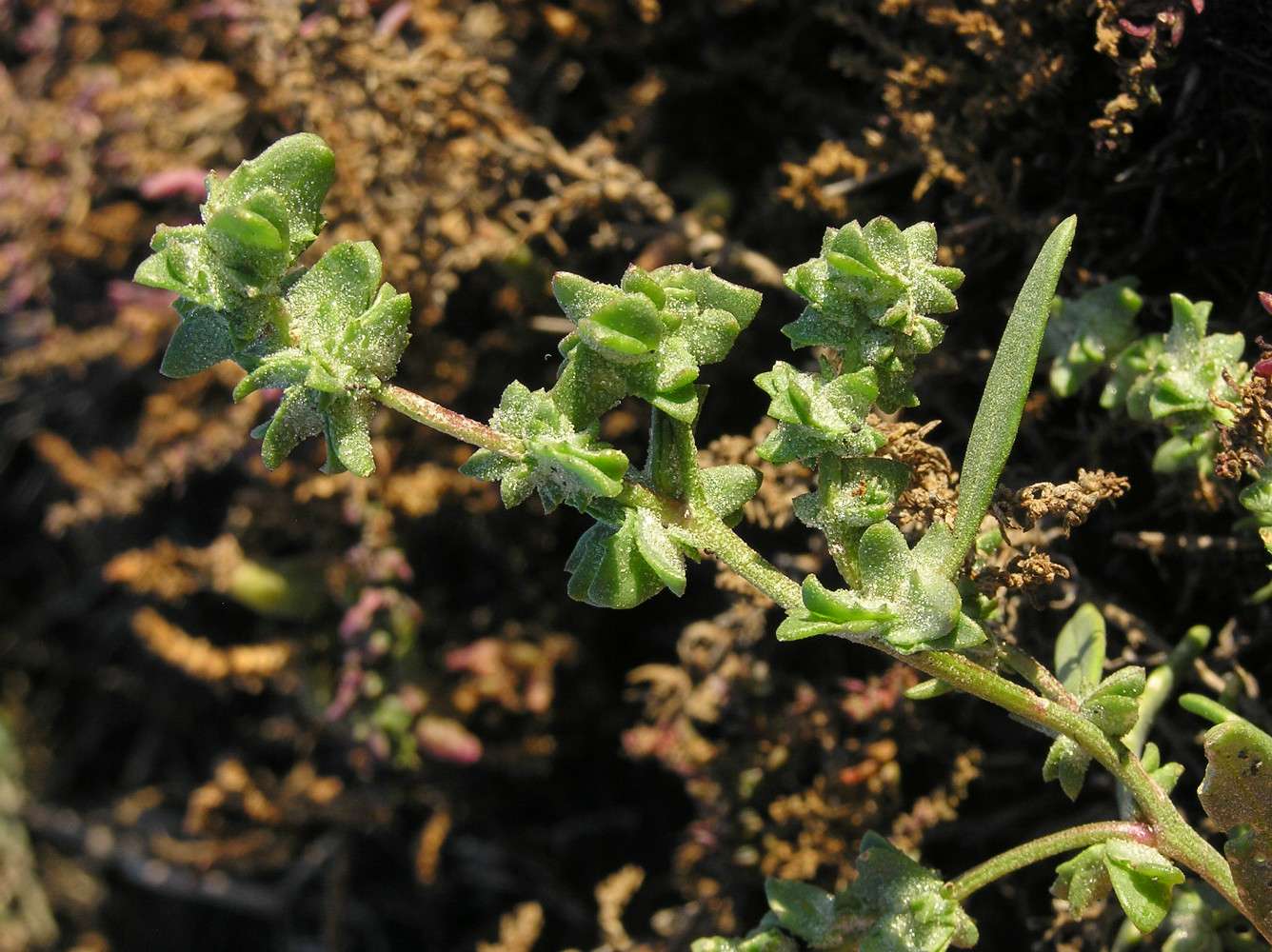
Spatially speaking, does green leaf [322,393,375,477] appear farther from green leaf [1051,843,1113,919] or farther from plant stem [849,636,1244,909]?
green leaf [1051,843,1113,919]

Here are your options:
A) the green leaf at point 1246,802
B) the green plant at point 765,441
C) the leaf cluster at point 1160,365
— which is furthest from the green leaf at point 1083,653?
the leaf cluster at point 1160,365

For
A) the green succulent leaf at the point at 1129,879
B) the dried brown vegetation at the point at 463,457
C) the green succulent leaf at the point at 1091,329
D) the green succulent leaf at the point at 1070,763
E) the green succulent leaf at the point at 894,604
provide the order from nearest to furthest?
the green succulent leaf at the point at 894,604
the green succulent leaf at the point at 1129,879
the green succulent leaf at the point at 1070,763
the green succulent leaf at the point at 1091,329
the dried brown vegetation at the point at 463,457

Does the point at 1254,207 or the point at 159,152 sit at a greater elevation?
the point at 1254,207

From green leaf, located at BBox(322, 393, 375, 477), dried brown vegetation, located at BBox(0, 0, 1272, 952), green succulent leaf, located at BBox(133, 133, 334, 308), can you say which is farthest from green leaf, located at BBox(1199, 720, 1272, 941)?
green succulent leaf, located at BBox(133, 133, 334, 308)

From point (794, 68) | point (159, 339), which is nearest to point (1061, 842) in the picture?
point (794, 68)

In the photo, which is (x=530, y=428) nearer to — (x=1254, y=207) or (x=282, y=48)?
(x=1254, y=207)

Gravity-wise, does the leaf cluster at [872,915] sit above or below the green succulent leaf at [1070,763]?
below

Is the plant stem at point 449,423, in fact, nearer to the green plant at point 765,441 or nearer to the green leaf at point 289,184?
the green plant at point 765,441
